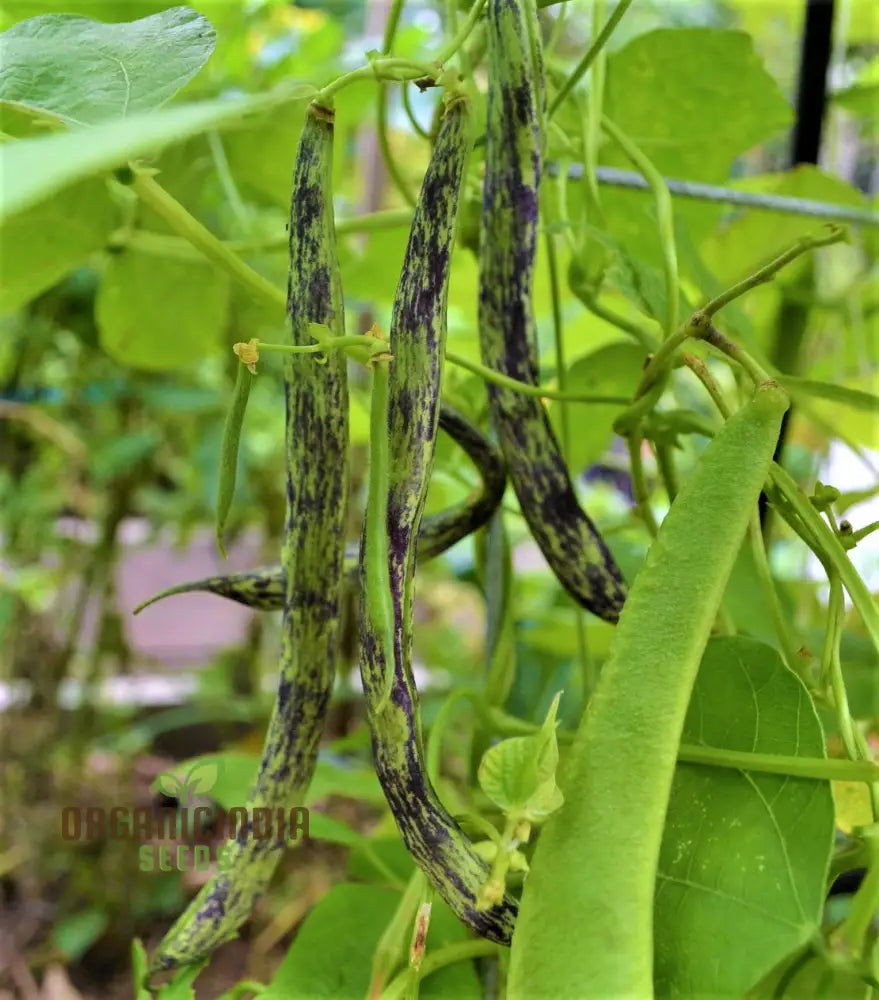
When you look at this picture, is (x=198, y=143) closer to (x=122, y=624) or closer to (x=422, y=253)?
(x=422, y=253)

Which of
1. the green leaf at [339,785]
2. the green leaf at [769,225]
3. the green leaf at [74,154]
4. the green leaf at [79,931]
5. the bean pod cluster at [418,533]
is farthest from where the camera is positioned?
the green leaf at [79,931]

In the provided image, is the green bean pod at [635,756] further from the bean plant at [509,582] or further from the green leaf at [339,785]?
the green leaf at [339,785]

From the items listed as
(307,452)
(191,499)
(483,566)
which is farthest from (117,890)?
(307,452)

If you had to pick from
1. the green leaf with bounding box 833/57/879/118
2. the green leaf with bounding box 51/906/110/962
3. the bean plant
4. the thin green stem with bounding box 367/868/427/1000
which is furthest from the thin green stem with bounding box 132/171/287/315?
the green leaf with bounding box 51/906/110/962

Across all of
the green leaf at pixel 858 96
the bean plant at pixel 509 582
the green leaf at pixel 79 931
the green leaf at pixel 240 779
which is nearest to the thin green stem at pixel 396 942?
the bean plant at pixel 509 582

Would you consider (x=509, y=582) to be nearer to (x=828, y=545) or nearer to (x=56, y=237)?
(x=828, y=545)

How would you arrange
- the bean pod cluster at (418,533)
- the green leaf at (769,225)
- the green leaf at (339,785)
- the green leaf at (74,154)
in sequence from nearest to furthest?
the green leaf at (74,154)
the bean pod cluster at (418,533)
the green leaf at (339,785)
the green leaf at (769,225)

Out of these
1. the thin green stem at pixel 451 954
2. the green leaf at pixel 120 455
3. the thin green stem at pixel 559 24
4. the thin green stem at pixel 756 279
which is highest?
the thin green stem at pixel 559 24

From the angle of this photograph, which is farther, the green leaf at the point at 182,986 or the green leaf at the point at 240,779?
the green leaf at the point at 240,779
